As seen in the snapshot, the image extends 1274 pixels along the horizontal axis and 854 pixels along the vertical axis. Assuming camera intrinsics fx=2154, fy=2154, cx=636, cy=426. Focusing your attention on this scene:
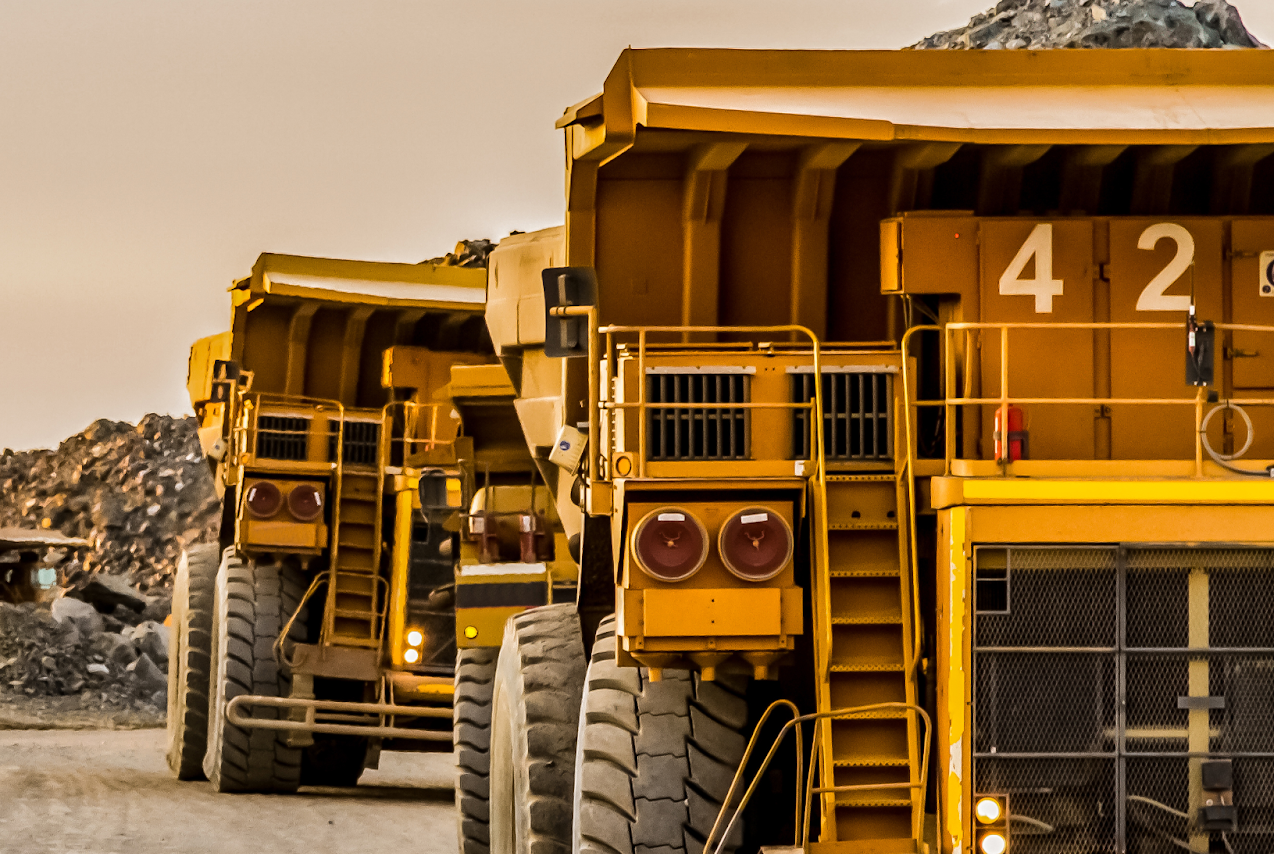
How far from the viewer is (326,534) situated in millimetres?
16609

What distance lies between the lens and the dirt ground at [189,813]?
42.0 feet

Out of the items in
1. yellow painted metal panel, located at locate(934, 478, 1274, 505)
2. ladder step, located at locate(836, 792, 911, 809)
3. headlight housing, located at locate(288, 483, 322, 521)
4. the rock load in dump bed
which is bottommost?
ladder step, located at locate(836, 792, 911, 809)

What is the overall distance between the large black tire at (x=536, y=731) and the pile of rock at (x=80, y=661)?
20.0 m

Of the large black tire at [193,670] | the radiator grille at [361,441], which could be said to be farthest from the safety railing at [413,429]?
the large black tire at [193,670]

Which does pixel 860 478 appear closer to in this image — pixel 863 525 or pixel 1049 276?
pixel 863 525

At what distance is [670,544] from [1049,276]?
1890mm

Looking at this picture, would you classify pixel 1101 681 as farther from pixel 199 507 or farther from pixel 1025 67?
pixel 199 507

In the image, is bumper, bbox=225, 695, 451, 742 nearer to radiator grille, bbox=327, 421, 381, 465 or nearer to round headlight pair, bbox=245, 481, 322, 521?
round headlight pair, bbox=245, 481, 322, 521

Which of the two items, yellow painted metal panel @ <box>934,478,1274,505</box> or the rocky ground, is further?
the rocky ground

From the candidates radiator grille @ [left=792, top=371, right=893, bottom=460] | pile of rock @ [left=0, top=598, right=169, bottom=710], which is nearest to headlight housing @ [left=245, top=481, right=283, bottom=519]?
radiator grille @ [left=792, top=371, right=893, bottom=460]

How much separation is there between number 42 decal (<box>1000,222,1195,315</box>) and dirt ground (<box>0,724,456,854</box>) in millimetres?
6120

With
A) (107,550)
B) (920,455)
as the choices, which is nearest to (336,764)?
(920,455)

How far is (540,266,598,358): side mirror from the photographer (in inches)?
318

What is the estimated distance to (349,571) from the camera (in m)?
16.5
